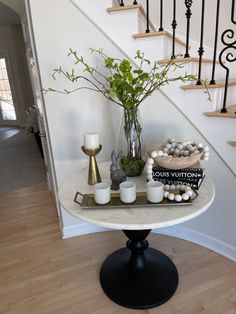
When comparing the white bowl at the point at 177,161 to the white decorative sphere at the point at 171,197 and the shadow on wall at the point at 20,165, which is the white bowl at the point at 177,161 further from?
the shadow on wall at the point at 20,165

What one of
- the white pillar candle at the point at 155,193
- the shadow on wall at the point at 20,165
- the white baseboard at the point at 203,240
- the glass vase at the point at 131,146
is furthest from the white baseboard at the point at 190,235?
the shadow on wall at the point at 20,165

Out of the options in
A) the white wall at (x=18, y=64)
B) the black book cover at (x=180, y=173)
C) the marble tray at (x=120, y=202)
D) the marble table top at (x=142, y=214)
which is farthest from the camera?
the white wall at (x=18, y=64)

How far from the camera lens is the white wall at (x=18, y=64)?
604 cm

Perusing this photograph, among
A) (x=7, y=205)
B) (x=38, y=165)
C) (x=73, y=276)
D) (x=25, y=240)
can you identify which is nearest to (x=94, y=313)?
(x=73, y=276)

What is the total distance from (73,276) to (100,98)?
4.02 feet

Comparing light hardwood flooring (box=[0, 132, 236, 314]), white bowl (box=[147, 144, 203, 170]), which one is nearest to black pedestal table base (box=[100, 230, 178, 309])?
light hardwood flooring (box=[0, 132, 236, 314])

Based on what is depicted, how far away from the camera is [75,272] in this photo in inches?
68.5

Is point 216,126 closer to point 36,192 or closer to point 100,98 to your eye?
point 100,98

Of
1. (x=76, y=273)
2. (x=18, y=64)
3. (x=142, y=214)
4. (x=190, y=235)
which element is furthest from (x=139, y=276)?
(x=18, y=64)

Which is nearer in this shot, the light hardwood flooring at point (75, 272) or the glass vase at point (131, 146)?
the glass vase at point (131, 146)

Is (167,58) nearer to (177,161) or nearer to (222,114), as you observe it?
(222,114)

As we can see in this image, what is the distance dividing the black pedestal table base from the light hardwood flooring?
0.05 meters

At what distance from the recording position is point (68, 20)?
5.18ft

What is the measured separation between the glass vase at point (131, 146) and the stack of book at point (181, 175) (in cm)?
16
